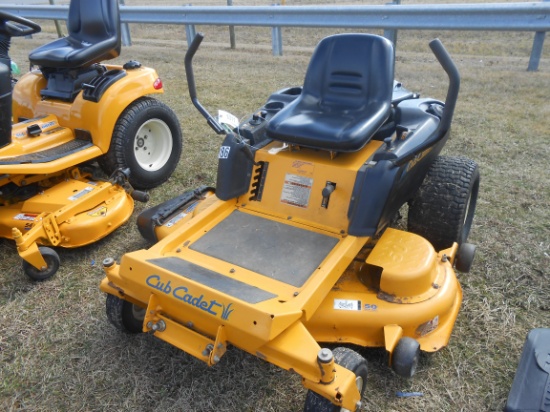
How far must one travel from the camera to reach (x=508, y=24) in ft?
17.0

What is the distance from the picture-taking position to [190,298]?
6.25 feet

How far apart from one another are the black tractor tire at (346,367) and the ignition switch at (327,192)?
0.77 metres

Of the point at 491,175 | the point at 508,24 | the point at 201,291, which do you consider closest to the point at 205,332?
the point at 201,291

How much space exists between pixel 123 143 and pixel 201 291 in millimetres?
1982

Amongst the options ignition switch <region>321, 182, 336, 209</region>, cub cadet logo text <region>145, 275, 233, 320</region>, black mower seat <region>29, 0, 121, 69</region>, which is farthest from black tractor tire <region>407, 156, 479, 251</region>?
black mower seat <region>29, 0, 121, 69</region>

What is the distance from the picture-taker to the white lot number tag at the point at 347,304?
2.13 meters

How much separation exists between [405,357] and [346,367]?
311 mm

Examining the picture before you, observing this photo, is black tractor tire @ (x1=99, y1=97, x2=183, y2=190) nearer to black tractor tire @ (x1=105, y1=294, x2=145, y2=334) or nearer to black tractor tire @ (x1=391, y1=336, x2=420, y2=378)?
black tractor tire @ (x1=105, y1=294, x2=145, y2=334)

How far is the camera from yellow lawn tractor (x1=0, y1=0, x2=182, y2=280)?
2904 millimetres

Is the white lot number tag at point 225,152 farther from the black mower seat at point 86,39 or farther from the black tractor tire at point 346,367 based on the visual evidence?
the black mower seat at point 86,39

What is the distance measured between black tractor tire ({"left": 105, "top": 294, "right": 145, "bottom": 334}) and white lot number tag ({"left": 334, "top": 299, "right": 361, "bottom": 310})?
99 cm

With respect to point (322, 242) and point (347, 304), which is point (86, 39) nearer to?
point (322, 242)

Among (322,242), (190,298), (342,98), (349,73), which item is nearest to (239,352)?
(190,298)

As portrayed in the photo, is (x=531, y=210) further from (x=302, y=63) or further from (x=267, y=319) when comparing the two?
(x=302, y=63)
